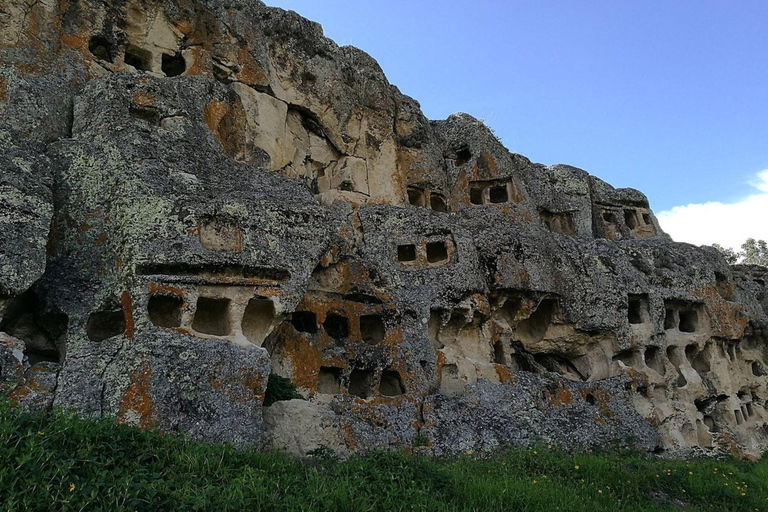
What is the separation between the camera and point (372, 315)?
40.6 feet

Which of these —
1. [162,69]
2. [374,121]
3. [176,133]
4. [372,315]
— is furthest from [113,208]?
[374,121]

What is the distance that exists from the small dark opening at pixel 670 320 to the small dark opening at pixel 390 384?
28.5 ft

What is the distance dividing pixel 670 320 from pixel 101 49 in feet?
52.5

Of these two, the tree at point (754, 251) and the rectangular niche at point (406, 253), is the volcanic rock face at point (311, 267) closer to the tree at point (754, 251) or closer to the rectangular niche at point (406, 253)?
the rectangular niche at point (406, 253)

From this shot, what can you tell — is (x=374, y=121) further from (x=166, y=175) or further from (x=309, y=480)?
(x=309, y=480)

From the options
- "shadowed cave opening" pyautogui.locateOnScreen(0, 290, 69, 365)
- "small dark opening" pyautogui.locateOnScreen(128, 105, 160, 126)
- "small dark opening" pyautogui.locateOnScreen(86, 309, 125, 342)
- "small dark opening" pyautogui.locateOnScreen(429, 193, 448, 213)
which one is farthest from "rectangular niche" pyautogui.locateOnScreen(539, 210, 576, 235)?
"shadowed cave opening" pyautogui.locateOnScreen(0, 290, 69, 365)

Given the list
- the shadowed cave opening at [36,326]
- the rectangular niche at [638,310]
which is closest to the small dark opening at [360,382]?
the shadowed cave opening at [36,326]

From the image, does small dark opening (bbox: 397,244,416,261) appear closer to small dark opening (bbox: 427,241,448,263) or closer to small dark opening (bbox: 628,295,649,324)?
small dark opening (bbox: 427,241,448,263)

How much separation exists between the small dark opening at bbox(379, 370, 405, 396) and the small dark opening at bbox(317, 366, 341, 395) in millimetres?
950

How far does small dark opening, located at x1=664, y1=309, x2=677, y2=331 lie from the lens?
16.5m

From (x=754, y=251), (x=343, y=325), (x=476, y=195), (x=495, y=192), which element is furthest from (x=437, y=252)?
(x=754, y=251)

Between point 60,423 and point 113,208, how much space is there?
446 centimetres

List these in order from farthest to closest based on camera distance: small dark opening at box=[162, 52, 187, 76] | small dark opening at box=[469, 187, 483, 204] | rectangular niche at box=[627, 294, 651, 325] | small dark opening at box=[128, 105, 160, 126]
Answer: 1. small dark opening at box=[469, 187, 483, 204]
2. rectangular niche at box=[627, 294, 651, 325]
3. small dark opening at box=[162, 52, 187, 76]
4. small dark opening at box=[128, 105, 160, 126]

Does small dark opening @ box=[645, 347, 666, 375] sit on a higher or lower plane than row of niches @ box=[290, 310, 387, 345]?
lower
